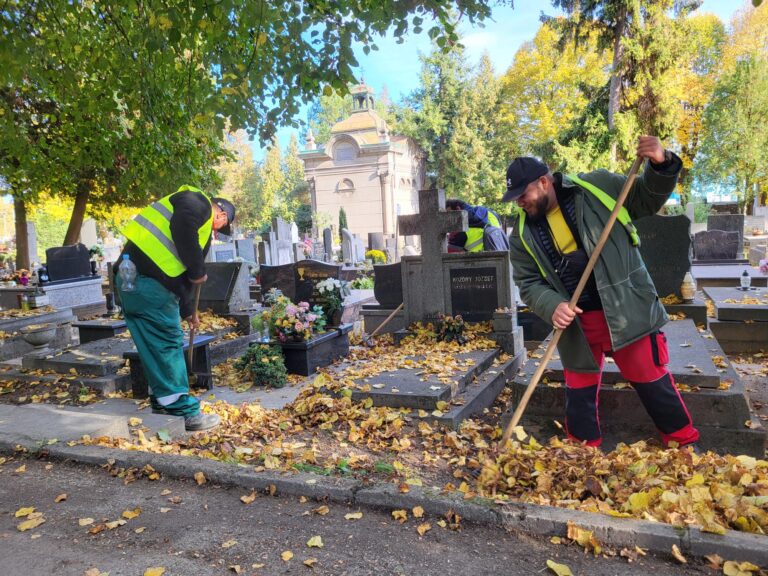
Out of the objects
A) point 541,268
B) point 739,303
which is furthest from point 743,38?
point 541,268

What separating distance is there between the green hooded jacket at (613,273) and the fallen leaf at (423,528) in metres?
1.44

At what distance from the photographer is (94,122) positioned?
1205cm

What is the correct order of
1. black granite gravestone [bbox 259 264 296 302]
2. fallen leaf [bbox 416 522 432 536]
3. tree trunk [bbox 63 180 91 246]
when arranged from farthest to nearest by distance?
1. tree trunk [bbox 63 180 91 246]
2. black granite gravestone [bbox 259 264 296 302]
3. fallen leaf [bbox 416 522 432 536]

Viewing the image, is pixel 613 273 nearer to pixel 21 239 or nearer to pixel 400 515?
pixel 400 515

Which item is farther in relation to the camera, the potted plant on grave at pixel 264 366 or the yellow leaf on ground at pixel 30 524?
the potted plant on grave at pixel 264 366

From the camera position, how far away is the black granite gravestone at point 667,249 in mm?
6453

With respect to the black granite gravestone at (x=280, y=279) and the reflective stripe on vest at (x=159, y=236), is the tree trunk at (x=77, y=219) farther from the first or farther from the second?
the reflective stripe on vest at (x=159, y=236)

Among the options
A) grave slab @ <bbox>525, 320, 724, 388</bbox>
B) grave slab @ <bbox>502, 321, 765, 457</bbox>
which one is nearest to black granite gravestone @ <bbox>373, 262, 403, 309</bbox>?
grave slab @ <bbox>525, 320, 724, 388</bbox>

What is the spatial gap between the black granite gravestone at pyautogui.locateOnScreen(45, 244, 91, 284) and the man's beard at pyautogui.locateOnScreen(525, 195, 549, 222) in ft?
37.8

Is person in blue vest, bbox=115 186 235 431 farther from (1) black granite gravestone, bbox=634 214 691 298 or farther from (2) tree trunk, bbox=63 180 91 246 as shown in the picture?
(2) tree trunk, bbox=63 180 91 246

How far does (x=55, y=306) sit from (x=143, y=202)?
9616 mm

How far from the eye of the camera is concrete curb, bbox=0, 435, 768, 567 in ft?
7.09

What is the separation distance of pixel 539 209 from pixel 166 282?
10.1 feet

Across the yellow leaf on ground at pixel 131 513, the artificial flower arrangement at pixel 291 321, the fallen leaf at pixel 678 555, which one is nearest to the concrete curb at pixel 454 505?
the fallen leaf at pixel 678 555
